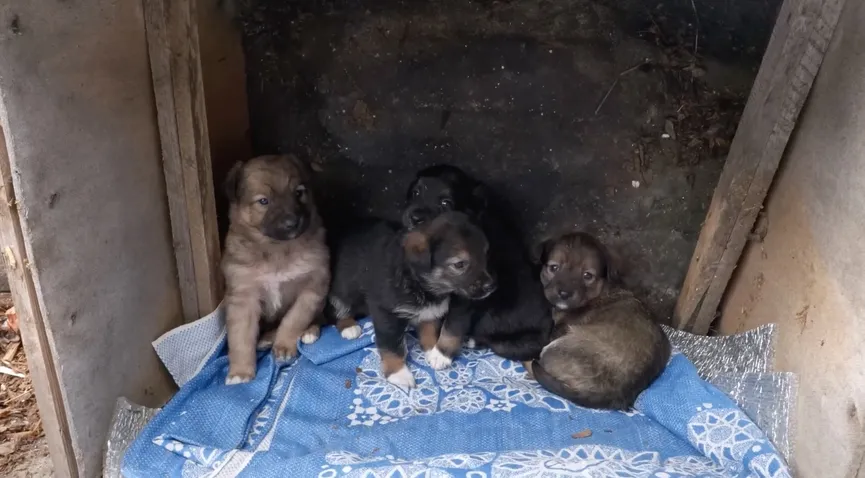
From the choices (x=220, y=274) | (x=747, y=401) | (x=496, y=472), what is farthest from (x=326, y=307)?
(x=747, y=401)

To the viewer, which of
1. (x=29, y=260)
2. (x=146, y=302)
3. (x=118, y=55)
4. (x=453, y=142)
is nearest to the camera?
(x=29, y=260)

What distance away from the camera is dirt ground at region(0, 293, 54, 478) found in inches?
135

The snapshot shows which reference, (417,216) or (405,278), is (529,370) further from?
(417,216)

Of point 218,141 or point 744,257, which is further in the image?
point 218,141

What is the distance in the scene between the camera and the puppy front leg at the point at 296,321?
3957 mm

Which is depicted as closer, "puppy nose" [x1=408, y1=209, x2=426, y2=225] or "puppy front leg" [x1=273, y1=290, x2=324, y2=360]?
"puppy nose" [x1=408, y1=209, x2=426, y2=225]

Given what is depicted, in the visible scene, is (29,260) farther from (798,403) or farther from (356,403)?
(798,403)

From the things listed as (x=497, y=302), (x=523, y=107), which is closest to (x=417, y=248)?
(x=497, y=302)

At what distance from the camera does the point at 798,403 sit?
3.12 meters

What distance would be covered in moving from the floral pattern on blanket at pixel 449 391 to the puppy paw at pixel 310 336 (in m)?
0.33

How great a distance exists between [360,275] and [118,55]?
167 cm

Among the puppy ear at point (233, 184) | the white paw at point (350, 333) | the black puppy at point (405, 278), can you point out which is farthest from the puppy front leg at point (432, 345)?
the puppy ear at point (233, 184)

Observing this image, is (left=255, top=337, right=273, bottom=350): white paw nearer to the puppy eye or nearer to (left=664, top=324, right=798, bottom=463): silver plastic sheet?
the puppy eye

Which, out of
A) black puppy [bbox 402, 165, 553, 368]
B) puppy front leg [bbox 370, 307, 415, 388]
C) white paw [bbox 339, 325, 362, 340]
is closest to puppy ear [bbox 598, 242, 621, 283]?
black puppy [bbox 402, 165, 553, 368]
